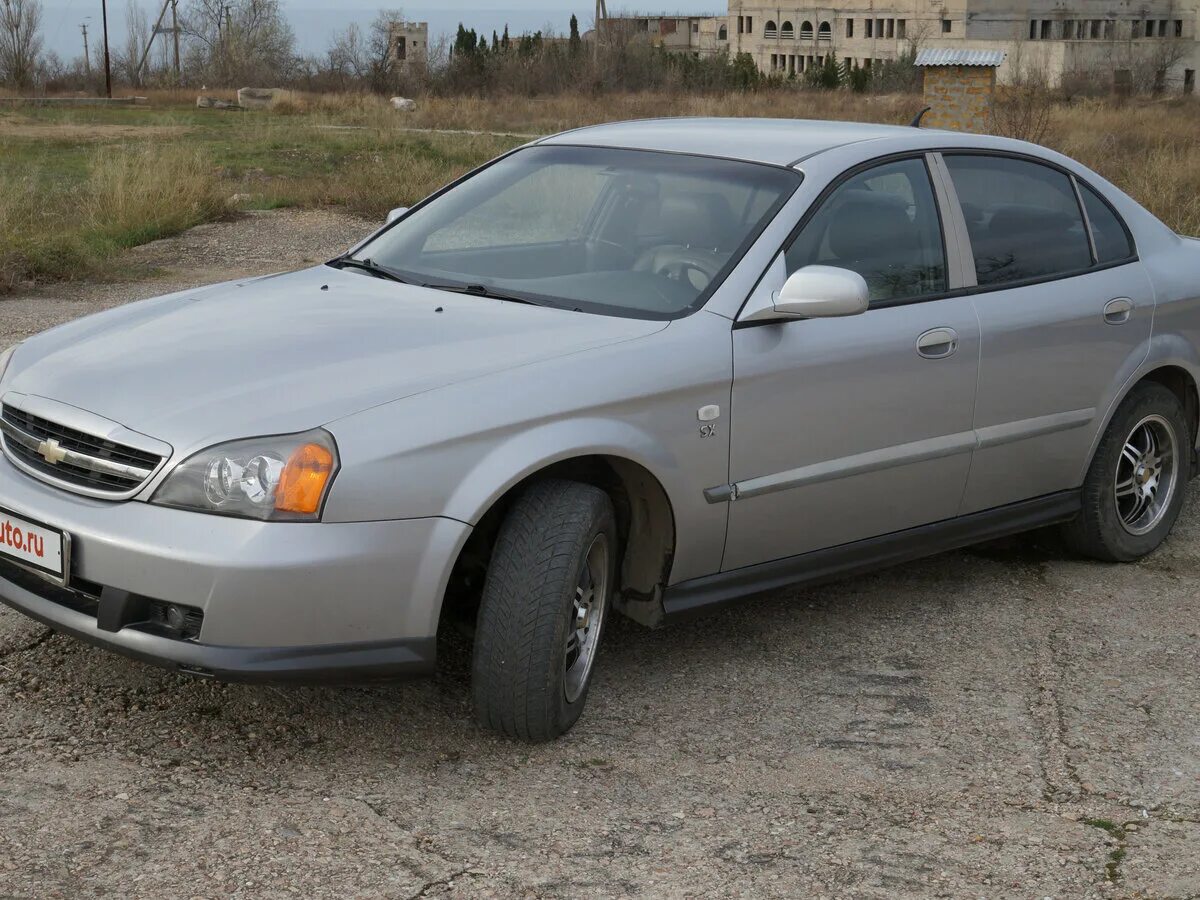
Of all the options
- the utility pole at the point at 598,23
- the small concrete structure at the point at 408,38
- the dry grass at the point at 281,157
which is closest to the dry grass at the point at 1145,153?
the dry grass at the point at 281,157

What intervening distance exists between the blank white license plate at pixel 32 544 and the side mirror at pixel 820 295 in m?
1.87

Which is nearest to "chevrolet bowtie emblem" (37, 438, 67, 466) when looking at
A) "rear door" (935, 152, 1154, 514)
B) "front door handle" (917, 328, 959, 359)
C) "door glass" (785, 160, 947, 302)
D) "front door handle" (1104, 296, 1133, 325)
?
"door glass" (785, 160, 947, 302)

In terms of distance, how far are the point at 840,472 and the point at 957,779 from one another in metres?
0.97

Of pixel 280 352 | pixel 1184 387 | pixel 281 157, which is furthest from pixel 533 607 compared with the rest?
pixel 281 157

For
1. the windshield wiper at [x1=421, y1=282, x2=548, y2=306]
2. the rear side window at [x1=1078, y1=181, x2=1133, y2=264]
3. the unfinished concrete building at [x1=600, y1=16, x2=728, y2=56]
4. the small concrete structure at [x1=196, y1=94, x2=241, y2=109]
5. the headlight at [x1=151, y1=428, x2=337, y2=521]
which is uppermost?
the unfinished concrete building at [x1=600, y1=16, x2=728, y2=56]

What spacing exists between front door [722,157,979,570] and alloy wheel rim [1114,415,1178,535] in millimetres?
1063

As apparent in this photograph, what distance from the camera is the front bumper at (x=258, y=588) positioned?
3146mm

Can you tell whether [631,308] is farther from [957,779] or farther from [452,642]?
[957,779]

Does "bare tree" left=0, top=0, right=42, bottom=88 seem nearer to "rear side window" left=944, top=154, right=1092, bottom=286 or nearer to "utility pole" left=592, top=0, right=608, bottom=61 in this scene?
"utility pole" left=592, top=0, right=608, bottom=61

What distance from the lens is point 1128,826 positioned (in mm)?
3383

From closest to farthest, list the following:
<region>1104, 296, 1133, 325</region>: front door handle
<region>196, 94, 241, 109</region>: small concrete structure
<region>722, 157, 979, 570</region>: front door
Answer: <region>722, 157, 979, 570</region>: front door, <region>1104, 296, 1133, 325</region>: front door handle, <region>196, 94, 241, 109</region>: small concrete structure

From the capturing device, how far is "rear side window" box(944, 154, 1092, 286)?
470cm

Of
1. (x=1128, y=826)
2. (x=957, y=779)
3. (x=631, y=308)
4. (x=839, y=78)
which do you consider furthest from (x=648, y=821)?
(x=839, y=78)

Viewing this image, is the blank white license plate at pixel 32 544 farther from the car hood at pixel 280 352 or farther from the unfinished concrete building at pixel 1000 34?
the unfinished concrete building at pixel 1000 34
